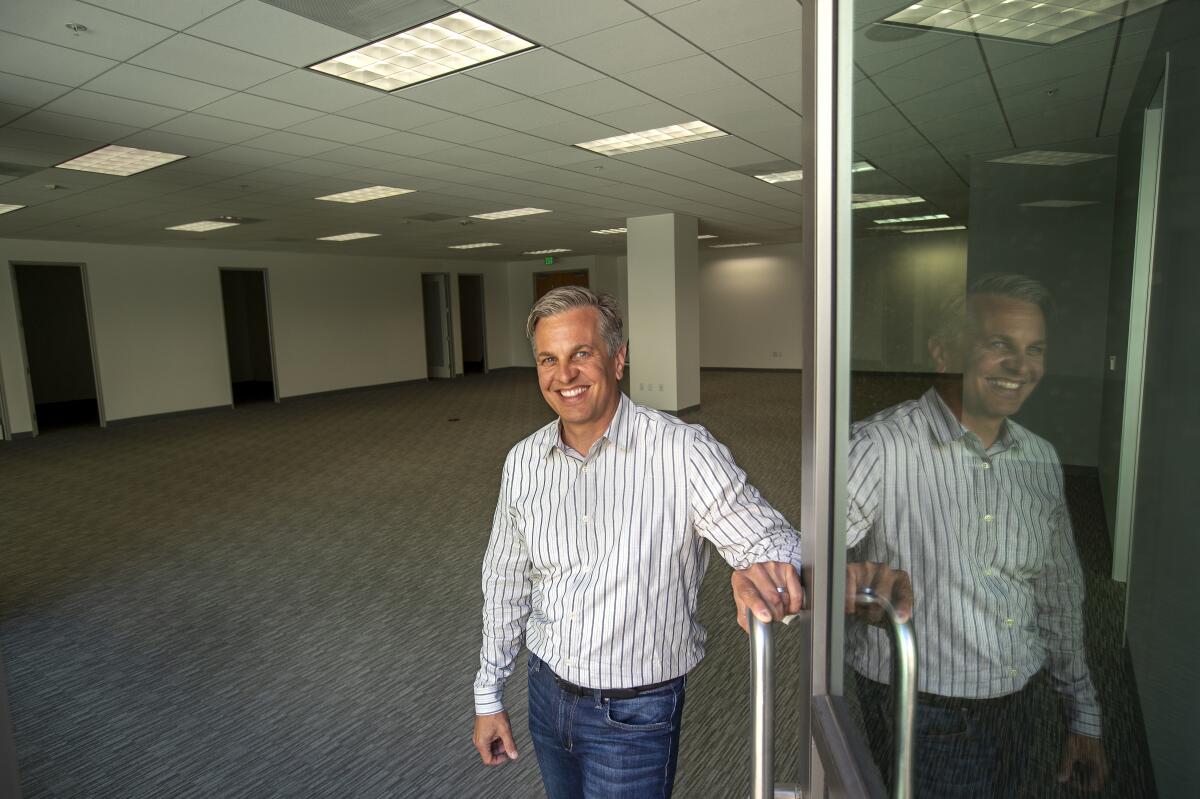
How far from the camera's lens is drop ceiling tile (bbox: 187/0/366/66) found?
9.32 ft

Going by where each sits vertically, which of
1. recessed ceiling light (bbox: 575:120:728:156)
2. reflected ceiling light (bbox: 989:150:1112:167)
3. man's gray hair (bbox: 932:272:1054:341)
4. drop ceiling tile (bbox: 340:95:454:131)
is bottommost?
man's gray hair (bbox: 932:272:1054:341)

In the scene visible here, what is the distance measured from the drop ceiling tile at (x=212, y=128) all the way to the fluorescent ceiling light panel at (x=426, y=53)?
1174 mm

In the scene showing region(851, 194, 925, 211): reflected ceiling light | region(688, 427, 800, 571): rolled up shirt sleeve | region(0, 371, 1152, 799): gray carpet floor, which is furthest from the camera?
region(0, 371, 1152, 799): gray carpet floor

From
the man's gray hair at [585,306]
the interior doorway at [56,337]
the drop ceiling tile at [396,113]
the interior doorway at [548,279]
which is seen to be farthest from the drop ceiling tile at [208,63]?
the interior doorway at [548,279]

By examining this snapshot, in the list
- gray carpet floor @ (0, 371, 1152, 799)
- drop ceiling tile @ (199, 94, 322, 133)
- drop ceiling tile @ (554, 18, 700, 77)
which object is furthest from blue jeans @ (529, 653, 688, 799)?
drop ceiling tile @ (199, 94, 322, 133)

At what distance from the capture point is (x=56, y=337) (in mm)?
12430

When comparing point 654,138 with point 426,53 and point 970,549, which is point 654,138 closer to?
point 426,53

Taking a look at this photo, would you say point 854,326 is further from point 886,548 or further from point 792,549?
point 792,549

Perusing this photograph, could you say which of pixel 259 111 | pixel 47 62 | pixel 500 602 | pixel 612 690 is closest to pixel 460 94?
pixel 259 111

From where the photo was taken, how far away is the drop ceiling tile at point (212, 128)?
422 cm

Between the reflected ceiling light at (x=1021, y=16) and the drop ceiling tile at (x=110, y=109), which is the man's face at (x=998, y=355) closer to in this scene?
the reflected ceiling light at (x=1021, y=16)

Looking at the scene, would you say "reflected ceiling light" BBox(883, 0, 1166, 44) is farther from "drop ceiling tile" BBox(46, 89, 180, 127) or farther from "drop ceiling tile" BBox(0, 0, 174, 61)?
"drop ceiling tile" BBox(46, 89, 180, 127)

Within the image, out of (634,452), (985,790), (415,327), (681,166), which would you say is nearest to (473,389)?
(415,327)

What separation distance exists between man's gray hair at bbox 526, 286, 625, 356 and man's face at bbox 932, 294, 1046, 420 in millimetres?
867
